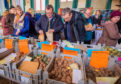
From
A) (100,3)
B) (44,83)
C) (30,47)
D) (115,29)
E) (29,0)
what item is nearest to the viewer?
(44,83)

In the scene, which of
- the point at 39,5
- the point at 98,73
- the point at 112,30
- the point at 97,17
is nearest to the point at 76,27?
the point at 112,30

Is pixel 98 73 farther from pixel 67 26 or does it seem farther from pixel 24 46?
pixel 67 26

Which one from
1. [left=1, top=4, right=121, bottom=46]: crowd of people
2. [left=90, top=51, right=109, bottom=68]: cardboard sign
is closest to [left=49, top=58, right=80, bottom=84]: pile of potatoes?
[left=90, top=51, right=109, bottom=68]: cardboard sign

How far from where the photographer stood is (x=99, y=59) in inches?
39.9

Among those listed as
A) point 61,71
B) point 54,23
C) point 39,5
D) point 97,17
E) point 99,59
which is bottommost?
point 61,71

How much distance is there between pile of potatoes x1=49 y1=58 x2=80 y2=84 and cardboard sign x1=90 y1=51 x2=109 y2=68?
0.88 feet

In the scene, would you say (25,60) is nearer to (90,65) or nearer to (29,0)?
(90,65)

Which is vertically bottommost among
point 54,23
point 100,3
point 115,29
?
point 115,29

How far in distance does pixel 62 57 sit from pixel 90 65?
1.24 feet

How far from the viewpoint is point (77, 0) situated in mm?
5359

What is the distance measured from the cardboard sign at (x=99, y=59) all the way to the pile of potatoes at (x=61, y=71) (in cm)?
27

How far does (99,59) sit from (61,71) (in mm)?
463

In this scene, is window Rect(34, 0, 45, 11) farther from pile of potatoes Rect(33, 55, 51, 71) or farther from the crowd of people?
pile of potatoes Rect(33, 55, 51, 71)

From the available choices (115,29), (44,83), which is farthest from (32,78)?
(115,29)
